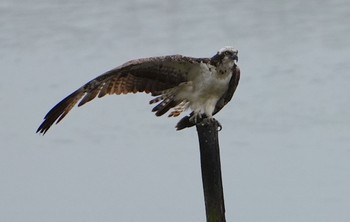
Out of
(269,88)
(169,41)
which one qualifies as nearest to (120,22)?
(169,41)

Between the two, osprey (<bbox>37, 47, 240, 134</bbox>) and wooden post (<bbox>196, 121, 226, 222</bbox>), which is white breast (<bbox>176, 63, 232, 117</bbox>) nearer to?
osprey (<bbox>37, 47, 240, 134</bbox>)

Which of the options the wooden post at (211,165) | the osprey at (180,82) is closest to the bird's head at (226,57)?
the osprey at (180,82)

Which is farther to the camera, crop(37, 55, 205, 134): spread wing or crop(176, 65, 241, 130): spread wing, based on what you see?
crop(176, 65, 241, 130): spread wing

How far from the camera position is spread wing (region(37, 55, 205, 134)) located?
28.9ft

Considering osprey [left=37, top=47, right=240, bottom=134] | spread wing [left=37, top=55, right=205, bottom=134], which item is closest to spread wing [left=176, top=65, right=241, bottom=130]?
osprey [left=37, top=47, right=240, bottom=134]

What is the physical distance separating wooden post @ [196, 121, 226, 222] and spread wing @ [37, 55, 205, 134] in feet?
1.64

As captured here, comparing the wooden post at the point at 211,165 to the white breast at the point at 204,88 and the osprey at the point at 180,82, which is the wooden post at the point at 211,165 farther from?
the white breast at the point at 204,88

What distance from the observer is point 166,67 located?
9.02 meters

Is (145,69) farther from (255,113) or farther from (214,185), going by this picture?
(255,113)

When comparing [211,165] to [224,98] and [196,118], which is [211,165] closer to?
[196,118]

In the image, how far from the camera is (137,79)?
902 cm

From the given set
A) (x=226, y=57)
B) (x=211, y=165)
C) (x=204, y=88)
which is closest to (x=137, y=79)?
(x=204, y=88)

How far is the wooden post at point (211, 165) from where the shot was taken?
8.55 metres

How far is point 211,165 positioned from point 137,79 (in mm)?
866
